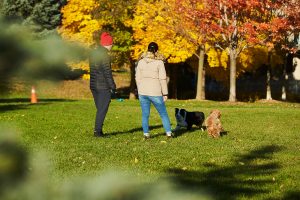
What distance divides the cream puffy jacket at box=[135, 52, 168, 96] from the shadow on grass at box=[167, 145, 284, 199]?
9.07ft

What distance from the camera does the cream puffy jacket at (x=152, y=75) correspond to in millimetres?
11914

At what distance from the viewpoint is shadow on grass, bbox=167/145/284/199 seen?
6742 mm

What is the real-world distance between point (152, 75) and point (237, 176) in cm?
452

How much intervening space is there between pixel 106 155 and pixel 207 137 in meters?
3.52

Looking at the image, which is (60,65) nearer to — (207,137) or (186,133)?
(207,137)

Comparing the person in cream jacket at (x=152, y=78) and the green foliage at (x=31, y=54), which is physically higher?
the green foliage at (x=31, y=54)

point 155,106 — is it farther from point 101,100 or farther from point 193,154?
point 193,154

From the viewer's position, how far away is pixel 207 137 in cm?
1259

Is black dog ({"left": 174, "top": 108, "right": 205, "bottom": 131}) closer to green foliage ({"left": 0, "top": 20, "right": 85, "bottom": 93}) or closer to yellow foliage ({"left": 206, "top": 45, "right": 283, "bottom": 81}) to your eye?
green foliage ({"left": 0, "top": 20, "right": 85, "bottom": 93})

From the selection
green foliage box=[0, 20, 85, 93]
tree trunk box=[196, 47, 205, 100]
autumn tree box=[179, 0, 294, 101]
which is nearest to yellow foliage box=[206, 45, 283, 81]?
tree trunk box=[196, 47, 205, 100]

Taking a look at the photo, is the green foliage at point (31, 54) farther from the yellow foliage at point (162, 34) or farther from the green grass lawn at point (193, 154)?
the yellow foliage at point (162, 34)

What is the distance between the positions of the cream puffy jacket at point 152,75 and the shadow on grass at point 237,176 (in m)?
2.76

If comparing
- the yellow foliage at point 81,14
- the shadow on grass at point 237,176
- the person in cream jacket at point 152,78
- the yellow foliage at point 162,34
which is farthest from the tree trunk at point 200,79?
the shadow on grass at point 237,176

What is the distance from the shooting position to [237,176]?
7.85 metres
